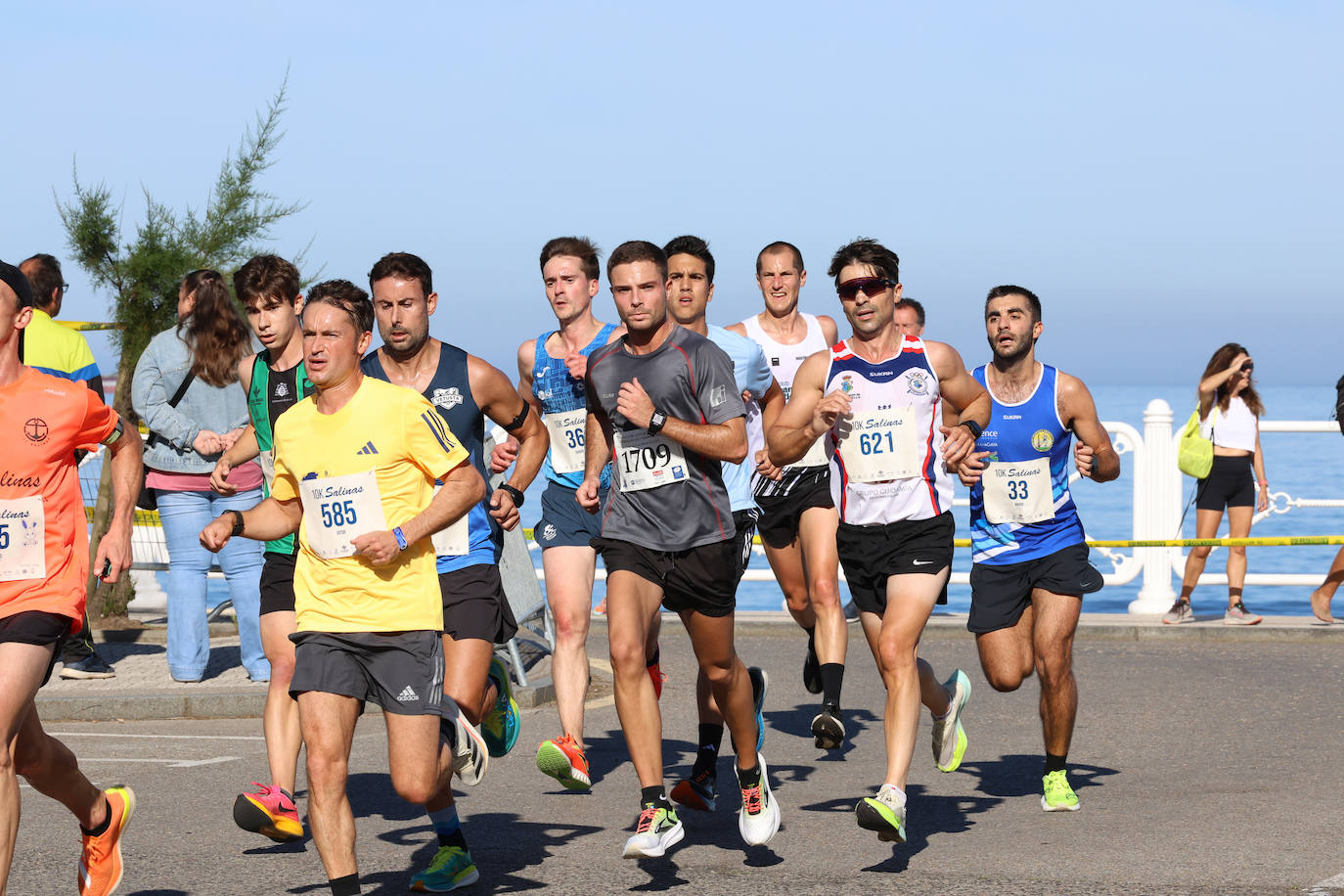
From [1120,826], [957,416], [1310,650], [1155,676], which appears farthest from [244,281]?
[1310,650]

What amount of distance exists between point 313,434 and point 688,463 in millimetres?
1545

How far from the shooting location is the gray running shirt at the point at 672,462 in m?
6.66

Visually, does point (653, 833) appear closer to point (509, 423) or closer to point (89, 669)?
point (509, 423)

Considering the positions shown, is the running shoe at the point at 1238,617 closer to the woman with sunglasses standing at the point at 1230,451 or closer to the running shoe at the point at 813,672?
the woman with sunglasses standing at the point at 1230,451

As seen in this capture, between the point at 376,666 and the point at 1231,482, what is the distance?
10.5 meters

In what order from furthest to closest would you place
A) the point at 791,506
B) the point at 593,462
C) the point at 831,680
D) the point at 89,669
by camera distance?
the point at 89,669
the point at 791,506
the point at 831,680
the point at 593,462

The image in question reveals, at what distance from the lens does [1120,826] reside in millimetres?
7184

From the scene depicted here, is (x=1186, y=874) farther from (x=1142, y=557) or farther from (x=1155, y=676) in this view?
(x=1142, y=557)

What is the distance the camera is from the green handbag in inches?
562

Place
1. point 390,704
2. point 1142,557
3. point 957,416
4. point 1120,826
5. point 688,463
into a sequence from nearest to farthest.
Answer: point 390,704 < point 688,463 < point 1120,826 < point 957,416 < point 1142,557

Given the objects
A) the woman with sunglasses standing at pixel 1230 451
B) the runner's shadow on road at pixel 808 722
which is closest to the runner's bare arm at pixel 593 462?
the runner's shadow on road at pixel 808 722

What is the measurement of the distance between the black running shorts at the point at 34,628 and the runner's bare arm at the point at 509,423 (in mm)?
2032

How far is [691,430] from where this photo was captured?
652 cm

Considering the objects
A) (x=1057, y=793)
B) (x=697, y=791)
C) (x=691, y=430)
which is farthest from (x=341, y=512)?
(x=1057, y=793)
